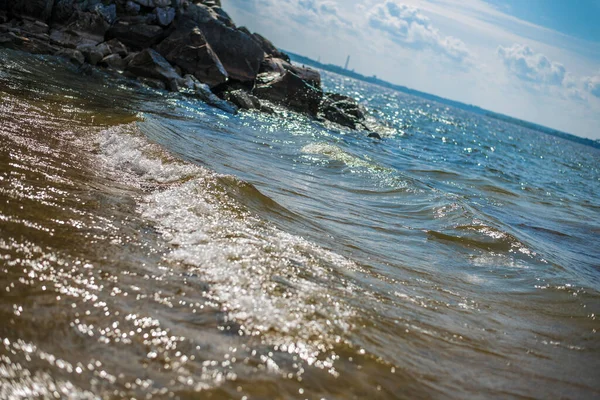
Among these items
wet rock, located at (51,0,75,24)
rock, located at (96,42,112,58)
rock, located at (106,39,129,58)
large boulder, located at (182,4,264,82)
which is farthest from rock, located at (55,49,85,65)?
large boulder, located at (182,4,264,82)

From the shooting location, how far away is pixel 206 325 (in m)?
2.84

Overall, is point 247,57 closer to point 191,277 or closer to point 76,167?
point 76,167

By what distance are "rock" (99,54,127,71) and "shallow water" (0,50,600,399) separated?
1074 cm

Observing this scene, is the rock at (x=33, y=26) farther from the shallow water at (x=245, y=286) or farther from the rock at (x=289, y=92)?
the shallow water at (x=245, y=286)

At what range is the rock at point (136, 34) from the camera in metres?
20.9

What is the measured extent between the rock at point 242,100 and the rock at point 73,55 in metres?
6.11

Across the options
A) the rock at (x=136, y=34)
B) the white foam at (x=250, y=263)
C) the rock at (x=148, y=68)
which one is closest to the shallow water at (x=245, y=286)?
the white foam at (x=250, y=263)

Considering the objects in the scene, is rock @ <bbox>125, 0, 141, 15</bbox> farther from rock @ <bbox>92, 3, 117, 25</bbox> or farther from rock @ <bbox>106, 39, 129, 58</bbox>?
rock @ <bbox>106, 39, 129, 58</bbox>

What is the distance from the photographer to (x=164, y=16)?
21609 mm

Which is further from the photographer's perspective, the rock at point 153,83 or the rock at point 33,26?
the rock at point 33,26

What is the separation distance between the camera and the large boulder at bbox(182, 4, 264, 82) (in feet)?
72.4

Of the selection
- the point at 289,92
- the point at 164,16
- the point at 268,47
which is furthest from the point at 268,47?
the point at 164,16

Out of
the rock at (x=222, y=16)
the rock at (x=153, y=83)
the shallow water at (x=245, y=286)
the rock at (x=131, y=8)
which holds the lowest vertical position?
the shallow water at (x=245, y=286)

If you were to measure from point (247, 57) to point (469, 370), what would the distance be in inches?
834
